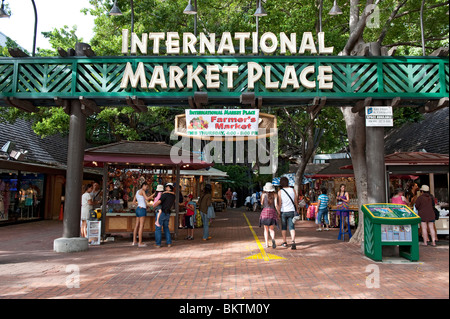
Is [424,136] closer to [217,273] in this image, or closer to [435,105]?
[435,105]

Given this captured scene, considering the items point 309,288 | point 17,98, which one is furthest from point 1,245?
point 309,288

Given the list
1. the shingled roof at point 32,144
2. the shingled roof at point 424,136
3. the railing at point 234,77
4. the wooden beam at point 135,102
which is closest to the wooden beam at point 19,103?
the railing at point 234,77

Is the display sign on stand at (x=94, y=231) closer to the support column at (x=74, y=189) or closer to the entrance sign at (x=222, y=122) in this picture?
the support column at (x=74, y=189)

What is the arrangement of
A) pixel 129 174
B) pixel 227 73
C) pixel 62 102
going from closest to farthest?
pixel 227 73, pixel 62 102, pixel 129 174

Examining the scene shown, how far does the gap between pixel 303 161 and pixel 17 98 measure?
14.5 m

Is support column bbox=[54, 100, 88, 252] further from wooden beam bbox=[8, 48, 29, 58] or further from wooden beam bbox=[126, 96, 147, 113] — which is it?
wooden beam bbox=[8, 48, 29, 58]

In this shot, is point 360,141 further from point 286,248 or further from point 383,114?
point 286,248

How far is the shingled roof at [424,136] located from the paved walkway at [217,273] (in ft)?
25.6

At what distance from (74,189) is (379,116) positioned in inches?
320

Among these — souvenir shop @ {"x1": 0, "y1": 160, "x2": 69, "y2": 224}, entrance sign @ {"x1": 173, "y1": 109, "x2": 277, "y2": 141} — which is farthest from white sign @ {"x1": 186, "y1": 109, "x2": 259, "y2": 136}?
souvenir shop @ {"x1": 0, "y1": 160, "x2": 69, "y2": 224}

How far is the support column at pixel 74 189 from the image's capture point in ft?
30.2

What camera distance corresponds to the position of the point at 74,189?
9500 mm

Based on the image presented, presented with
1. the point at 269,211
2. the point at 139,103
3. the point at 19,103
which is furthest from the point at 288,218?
the point at 19,103

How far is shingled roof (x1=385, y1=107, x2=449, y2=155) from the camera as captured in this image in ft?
52.9
